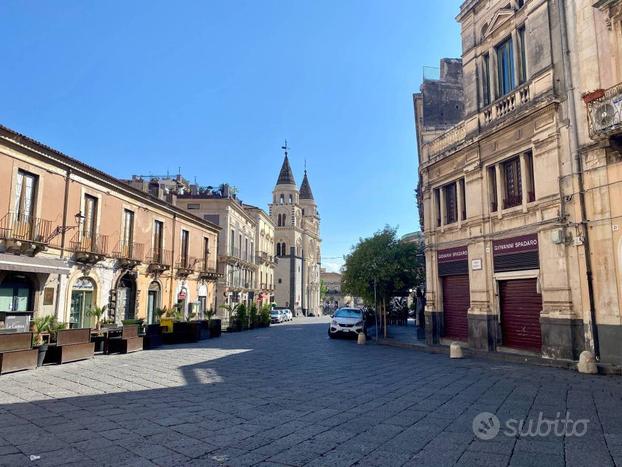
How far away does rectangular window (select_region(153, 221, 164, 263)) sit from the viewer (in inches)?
966

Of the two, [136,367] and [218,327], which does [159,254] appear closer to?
[218,327]

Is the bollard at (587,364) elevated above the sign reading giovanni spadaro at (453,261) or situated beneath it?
situated beneath

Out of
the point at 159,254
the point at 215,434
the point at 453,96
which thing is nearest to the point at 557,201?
the point at 215,434

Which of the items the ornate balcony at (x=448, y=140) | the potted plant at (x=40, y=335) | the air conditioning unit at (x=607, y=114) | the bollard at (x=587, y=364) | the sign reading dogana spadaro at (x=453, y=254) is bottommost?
the bollard at (x=587, y=364)

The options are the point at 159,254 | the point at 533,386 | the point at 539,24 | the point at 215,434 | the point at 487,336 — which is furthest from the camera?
the point at 159,254

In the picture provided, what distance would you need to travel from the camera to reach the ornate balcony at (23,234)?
14.8 metres

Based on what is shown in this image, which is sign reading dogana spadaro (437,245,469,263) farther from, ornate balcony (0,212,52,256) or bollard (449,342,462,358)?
ornate balcony (0,212,52,256)

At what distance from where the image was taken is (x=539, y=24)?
12.8 meters

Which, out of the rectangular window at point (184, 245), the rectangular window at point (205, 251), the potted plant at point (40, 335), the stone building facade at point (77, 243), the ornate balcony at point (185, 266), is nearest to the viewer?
the potted plant at point (40, 335)

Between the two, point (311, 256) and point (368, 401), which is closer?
point (368, 401)

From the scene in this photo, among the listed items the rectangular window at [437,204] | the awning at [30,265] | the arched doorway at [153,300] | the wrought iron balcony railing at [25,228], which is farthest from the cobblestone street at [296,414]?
the arched doorway at [153,300]

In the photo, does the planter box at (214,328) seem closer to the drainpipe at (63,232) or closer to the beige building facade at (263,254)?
the drainpipe at (63,232)

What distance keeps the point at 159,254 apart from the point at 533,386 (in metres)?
21.1

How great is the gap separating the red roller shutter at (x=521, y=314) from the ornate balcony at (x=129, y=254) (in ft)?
54.9
